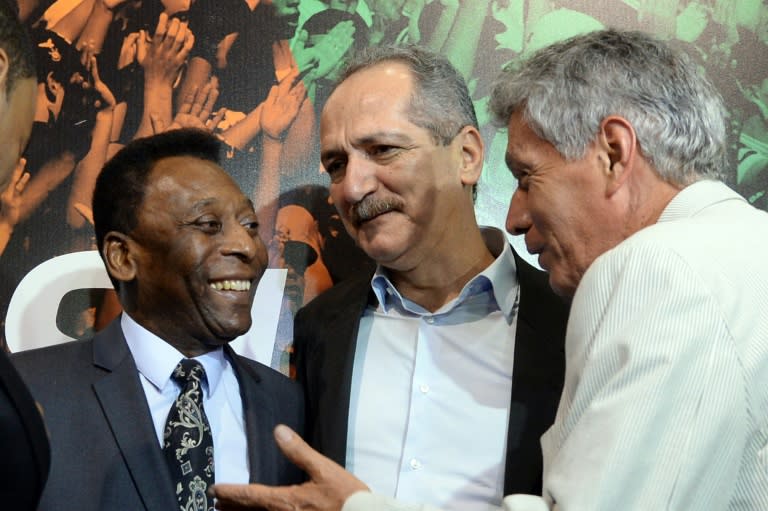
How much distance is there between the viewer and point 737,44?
2.81 metres

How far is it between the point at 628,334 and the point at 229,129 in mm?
1735

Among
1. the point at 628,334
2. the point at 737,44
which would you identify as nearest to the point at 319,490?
the point at 628,334

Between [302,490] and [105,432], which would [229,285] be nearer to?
[105,432]

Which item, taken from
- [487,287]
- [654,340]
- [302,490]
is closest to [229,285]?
[487,287]

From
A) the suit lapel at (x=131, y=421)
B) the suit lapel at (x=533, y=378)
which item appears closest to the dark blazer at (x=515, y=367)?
the suit lapel at (x=533, y=378)

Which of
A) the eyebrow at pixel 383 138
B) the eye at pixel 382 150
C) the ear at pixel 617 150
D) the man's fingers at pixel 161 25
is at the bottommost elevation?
the eye at pixel 382 150

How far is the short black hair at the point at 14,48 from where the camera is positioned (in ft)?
4.66

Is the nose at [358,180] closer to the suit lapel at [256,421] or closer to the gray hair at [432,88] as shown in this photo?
the gray hair at [432,88]

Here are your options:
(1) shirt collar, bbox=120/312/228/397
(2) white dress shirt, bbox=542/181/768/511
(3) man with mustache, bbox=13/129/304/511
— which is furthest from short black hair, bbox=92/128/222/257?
(2) white dress shirt, bbox=542/181/768/511

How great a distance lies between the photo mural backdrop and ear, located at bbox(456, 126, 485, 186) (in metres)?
0.25

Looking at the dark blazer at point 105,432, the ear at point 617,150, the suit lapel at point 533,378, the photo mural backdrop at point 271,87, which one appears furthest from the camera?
the photo mural backdrop at point 271,87

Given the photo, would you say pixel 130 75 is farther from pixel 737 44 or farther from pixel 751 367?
pixel 751 367

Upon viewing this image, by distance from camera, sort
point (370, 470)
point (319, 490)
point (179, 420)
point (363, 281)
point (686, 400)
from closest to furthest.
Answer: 1. point (686, 400)
2. point (319, 490)
3. point (179, 420)
4. point (370, 470)
5. point (363, 281)

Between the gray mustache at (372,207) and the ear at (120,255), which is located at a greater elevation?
the ear at (120,255)
